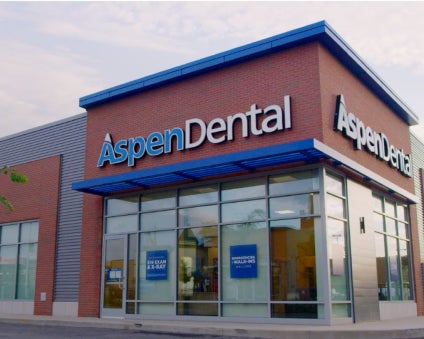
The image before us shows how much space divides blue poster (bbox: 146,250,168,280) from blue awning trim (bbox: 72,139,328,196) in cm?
210

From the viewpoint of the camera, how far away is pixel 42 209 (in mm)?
21125

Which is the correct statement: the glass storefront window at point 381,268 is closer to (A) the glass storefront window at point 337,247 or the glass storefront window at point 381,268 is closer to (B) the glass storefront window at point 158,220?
(A) the glass storefront window at point 337,247

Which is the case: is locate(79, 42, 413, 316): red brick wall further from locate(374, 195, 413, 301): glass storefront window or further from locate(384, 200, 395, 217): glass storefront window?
locate(374, 195, 413, 301): glass storefront window

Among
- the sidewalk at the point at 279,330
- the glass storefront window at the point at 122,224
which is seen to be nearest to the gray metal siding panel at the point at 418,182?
the sidewalk at the point at 279,330

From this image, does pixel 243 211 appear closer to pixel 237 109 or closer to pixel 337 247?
pixel 337 247

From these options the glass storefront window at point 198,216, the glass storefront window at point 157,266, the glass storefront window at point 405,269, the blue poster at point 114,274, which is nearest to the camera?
the glass storefront window at point 198,216

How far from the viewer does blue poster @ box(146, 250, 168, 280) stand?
1705 cm

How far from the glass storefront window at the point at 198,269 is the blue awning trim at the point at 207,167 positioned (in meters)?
1.68

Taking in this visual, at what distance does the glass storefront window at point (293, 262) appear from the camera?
1434 cm

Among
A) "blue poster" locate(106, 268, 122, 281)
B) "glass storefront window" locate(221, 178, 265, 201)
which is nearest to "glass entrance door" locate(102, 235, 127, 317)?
"blue poster" locate(106, 268, 122, 281)

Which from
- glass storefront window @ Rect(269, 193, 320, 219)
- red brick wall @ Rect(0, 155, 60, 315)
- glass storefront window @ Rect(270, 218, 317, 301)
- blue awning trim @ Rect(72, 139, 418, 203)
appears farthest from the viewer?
red brick wall @ Rect(0, 155, 60, 315)

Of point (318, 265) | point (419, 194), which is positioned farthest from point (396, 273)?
point (318, 265)

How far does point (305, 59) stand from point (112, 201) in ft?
25.7

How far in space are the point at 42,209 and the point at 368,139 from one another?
1184cm
